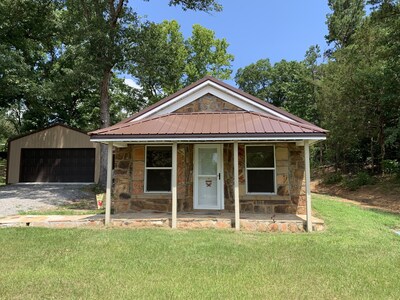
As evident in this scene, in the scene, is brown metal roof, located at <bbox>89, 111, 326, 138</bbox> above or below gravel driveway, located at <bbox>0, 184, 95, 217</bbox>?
above

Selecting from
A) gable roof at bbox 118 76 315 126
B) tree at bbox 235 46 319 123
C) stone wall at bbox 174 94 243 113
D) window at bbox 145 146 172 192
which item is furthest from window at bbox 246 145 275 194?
tree at bbox 235 46 319 123

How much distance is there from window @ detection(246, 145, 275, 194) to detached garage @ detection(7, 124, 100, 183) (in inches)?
507

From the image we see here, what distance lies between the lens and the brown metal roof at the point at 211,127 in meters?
7.80

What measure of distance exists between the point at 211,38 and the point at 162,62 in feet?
57.6

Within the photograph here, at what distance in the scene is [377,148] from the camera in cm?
2447

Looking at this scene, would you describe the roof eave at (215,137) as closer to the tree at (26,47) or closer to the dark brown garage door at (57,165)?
the tree at (26,47)

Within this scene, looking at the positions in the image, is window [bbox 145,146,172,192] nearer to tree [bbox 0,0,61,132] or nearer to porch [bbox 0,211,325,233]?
porch [bbox 0,211,325,233]

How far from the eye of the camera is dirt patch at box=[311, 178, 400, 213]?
15477mm

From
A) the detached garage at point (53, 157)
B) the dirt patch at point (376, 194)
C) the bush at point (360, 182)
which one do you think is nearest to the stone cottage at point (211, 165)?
the dirt patch at point (376, 194)

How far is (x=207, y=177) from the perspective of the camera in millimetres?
9719

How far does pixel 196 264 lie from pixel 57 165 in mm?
17313

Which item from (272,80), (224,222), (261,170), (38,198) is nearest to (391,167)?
(261,170)

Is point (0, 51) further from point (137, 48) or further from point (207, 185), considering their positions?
point (207, 185)

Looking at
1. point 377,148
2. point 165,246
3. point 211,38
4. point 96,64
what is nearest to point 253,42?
point 211,38
